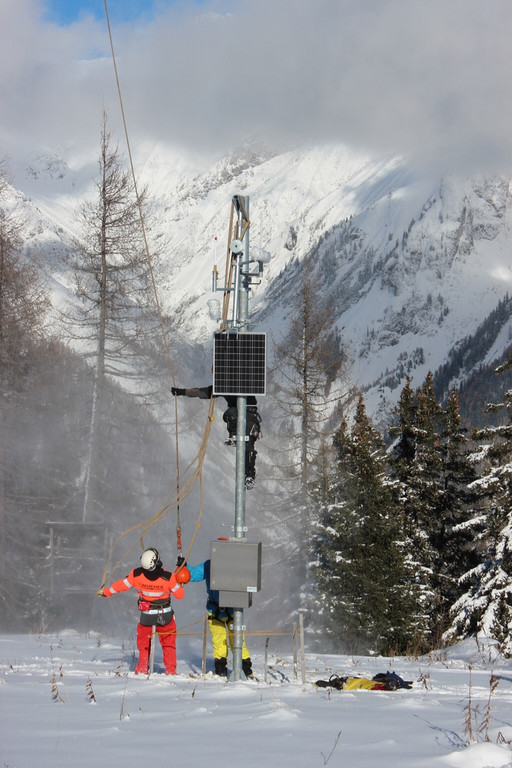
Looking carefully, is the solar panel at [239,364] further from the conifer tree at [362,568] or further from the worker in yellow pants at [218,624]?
the conifer tree at [362,568]

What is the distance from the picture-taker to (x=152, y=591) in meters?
10.7

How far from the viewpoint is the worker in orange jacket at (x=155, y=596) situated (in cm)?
1050

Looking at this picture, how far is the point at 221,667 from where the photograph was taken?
34.6ft

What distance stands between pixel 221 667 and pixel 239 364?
4.12 m

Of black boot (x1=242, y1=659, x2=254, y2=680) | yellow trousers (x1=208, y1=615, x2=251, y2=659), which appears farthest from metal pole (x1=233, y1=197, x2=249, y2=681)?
yellow trousers (x1=208, y1=615, x2=251, y2=659)

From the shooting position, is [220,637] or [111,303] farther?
[111,303]

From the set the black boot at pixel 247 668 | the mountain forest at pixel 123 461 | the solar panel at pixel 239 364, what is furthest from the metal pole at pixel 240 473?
the mountain forest at pixel 123 461

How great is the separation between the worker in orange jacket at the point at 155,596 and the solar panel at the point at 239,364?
254cm

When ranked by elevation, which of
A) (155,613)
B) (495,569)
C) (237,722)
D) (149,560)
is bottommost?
(237,722)

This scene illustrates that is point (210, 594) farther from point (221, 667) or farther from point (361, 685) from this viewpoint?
point (361, 685)

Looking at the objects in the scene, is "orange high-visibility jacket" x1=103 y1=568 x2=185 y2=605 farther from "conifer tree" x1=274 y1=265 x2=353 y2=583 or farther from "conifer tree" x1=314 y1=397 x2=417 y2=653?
"conifer tree" x1=274 y1=265 x2=353 y2=583

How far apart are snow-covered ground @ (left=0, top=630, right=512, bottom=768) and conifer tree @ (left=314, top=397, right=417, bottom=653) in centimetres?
1433

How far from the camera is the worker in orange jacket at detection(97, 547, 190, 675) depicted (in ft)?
34.4

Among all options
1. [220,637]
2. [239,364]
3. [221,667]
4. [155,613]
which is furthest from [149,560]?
[239,364]
